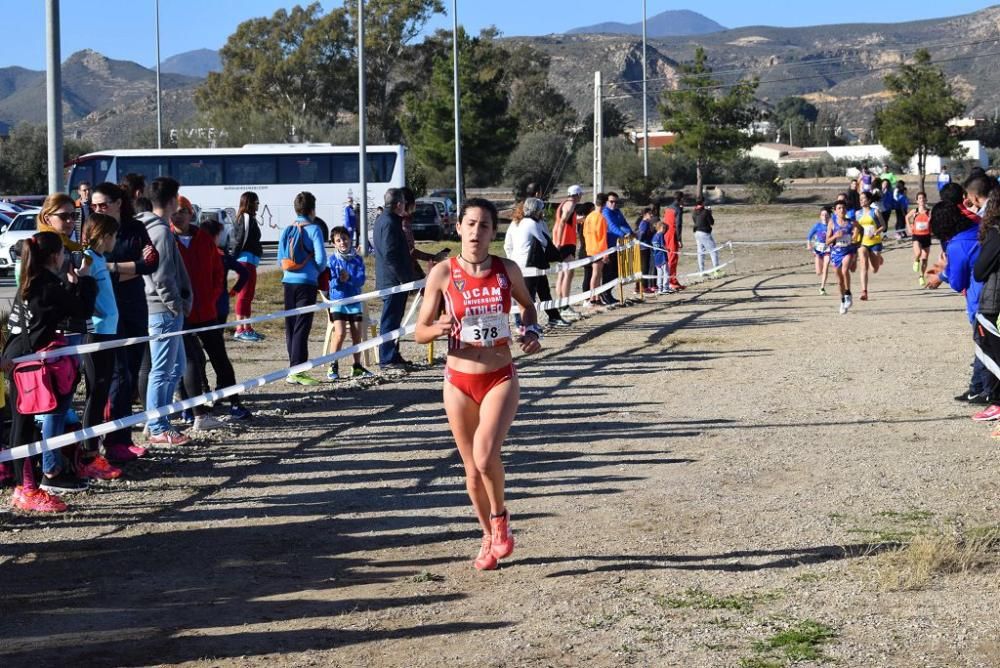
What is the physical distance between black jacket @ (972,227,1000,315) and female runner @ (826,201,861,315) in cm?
908

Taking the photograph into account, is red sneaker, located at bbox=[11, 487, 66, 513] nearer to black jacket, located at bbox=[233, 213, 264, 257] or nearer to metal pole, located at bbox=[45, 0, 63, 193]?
metal pole, located at bbox=[45, 0, 63, 193]

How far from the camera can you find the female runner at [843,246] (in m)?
19.7

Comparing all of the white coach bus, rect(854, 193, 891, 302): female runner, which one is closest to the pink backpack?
rect(854, 193, 891, 302): female runner

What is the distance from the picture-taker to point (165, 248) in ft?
32.0

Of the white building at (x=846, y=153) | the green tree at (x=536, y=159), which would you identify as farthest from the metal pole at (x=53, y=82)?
the white building at (x=846, y=153)

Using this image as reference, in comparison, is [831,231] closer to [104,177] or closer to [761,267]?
[761,267]

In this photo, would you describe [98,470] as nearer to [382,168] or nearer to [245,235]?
[245,235]

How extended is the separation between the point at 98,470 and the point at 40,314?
4.94ft

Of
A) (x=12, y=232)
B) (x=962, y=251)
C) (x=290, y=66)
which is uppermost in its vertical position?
(x=290, y=66)

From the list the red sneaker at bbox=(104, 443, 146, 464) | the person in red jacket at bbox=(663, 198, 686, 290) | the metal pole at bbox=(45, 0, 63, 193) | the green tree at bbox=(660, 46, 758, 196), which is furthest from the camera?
the green tree at bbox=(660, 46, 758, 196)

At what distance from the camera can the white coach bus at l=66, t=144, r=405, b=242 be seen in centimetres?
4478

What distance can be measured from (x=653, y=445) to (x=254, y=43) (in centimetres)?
8801

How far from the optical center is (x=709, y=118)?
229ft

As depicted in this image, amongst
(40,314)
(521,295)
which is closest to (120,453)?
(40,314)
